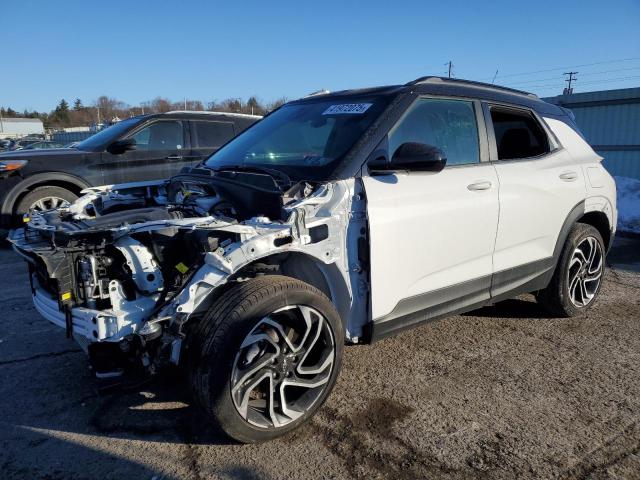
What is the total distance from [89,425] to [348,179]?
6.57ft

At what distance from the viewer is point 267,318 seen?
2.57m

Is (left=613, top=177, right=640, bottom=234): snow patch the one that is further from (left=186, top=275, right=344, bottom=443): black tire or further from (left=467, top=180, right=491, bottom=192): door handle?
(left=186, top=275, right=344, bottom=443): black tire

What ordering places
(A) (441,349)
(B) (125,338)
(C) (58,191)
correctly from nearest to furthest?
(B) (125,338) → (A) (441,349) → (C) (58,191)

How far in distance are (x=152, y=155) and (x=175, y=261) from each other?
5185 millimetres

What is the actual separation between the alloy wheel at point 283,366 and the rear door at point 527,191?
5.30ft

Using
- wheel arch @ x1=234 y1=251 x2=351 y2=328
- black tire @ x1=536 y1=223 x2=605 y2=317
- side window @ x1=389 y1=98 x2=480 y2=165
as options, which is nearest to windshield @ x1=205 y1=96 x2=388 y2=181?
side window @ x1=389 y1=98 x2=480 y2=165

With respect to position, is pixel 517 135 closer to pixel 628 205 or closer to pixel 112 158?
pixel 112 158

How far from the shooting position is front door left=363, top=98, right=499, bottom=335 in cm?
300

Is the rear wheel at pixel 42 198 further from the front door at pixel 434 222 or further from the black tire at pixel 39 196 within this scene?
the front door at pixel 434 222

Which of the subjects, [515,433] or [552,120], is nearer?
[515,433]

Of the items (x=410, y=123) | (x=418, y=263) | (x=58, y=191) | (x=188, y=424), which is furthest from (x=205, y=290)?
(x=58, y=191)

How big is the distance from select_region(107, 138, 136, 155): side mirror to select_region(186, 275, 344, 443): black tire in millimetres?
4871

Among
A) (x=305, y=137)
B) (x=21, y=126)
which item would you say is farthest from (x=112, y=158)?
(x=21, y=126)

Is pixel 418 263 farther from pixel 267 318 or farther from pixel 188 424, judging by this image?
pixel 188 424
